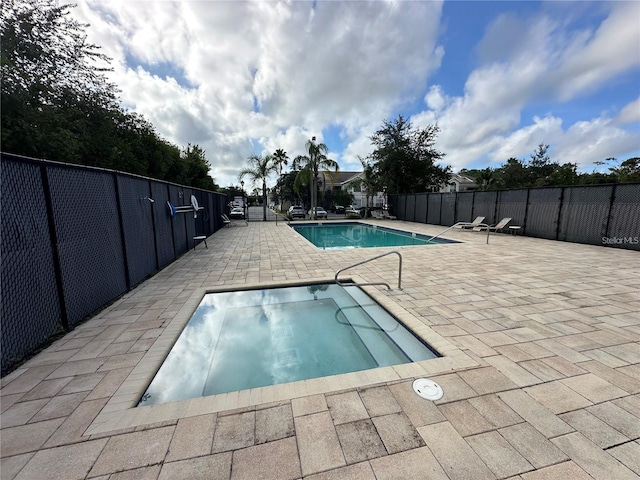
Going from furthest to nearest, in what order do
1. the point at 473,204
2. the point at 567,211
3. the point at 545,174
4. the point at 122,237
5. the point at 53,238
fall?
1. the point at 545,174
2. the point at 473,204
3. the point at 567,211
4. the point at 122,237
5. the point at 53,238

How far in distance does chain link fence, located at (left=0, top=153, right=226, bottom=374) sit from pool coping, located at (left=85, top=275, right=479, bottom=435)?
1136 millimetres

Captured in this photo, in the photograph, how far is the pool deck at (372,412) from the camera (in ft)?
4.58

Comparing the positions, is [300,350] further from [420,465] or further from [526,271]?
[526,271]

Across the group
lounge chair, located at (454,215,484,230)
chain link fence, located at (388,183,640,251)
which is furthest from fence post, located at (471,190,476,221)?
lounge chair, located at (454,215,484,230)

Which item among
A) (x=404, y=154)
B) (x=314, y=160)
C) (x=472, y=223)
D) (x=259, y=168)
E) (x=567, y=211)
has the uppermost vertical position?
(x=404, y=154)

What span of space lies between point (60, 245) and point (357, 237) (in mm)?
10939

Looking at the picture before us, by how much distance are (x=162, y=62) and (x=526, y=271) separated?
1183 centimetres

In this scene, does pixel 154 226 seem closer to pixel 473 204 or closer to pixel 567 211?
pixel 567 211

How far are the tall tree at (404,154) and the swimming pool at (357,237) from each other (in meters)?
5.95

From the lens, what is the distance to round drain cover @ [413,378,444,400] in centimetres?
191

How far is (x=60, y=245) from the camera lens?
282 centimetres

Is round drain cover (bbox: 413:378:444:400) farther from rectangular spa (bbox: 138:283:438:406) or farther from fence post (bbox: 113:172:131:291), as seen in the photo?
fence post (bbox: 113:172:131:291)

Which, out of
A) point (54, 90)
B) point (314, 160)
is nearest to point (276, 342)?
point (54, 90)

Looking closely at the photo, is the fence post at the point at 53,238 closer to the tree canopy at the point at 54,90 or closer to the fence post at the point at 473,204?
the tree canopy at the point at 54,90
